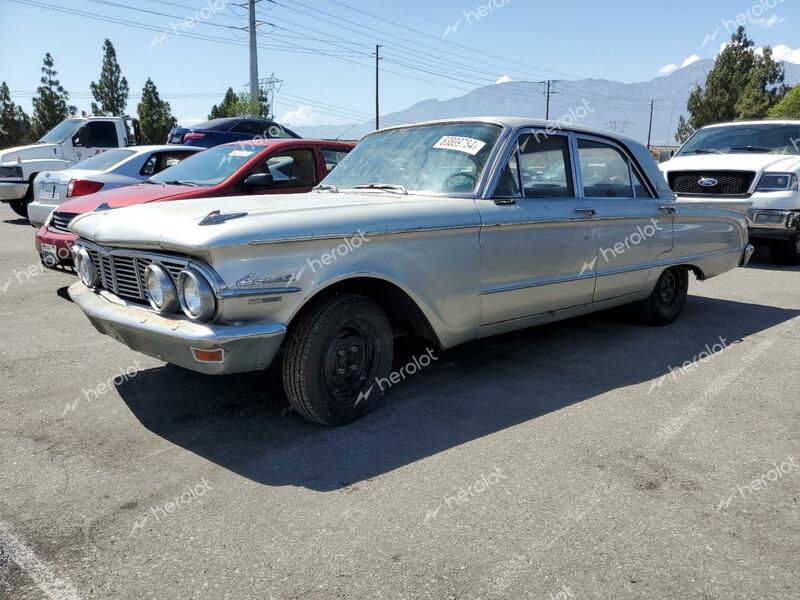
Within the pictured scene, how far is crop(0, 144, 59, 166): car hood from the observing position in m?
12.7

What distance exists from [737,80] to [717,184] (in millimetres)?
39653

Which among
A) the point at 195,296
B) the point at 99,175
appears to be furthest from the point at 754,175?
the point at 99,175

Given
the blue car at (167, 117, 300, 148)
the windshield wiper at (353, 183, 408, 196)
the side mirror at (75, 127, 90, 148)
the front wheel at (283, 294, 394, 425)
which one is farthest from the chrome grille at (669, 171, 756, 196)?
the side mirror at (75, 127, 90, 148)

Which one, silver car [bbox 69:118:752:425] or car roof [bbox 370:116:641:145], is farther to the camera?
car roof [bbox 370:116:641:145]

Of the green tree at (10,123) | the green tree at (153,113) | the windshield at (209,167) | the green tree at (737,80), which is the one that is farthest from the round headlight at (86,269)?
the green tree at (153,113)

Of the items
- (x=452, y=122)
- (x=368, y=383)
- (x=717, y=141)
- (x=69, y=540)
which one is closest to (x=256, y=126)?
(x=717, y=141)

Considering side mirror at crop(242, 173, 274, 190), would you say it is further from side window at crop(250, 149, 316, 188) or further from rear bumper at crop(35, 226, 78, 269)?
rear bumper at crop(35, 226, 78, 269)

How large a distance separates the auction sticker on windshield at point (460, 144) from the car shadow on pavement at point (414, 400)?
4.94 ft

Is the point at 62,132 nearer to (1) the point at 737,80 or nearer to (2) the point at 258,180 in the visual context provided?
(2) the point at 258,180

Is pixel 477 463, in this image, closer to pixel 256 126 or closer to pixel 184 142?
pixel 184 142

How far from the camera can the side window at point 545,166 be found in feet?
13.8

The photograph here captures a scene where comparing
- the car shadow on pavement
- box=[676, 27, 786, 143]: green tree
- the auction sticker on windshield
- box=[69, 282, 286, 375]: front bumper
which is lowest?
the car shadow on pavement

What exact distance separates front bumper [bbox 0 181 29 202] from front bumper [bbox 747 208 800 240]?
12621 millimetres

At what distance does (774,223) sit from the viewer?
8.41 metres
